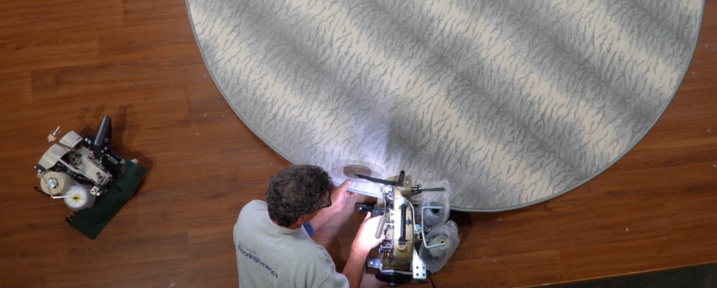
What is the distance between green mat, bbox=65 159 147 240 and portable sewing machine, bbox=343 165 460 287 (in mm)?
988

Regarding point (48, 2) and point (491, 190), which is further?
point (48, 2)

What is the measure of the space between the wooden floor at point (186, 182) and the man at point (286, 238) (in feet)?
1.53

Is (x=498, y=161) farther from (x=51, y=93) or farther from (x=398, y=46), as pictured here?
(x=51, y=93)

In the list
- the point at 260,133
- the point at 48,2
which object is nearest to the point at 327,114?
the point at 260,133

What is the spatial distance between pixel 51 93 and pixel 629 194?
8.62ft

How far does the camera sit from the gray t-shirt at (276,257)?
141 centimetres

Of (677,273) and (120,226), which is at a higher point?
(120,226)

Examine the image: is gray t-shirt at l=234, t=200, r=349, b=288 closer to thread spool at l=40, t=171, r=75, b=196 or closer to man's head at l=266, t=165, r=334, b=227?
man's head at l=266, t=165, r=334, b=227

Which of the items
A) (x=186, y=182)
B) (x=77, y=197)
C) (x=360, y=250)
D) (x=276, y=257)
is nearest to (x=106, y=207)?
(x=77, y=197)

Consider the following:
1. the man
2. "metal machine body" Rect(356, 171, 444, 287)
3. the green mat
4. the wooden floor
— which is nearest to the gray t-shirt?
the man

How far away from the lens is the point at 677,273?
80.7 inches

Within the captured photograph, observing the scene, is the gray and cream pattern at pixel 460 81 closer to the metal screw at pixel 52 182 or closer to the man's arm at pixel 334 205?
the man's arm at pixel 334 205

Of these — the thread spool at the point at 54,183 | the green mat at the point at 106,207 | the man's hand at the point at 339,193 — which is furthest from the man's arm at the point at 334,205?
the thread spool at the point at 54,183

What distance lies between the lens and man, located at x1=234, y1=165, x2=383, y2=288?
1409 mm
